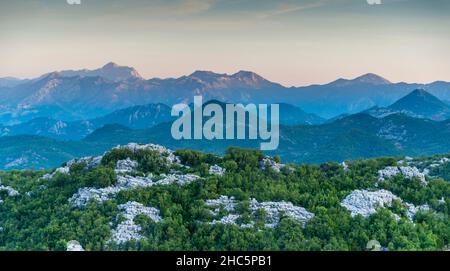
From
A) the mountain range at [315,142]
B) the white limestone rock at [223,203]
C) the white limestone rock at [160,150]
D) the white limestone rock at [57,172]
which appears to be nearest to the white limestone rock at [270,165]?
the white limestone rock at [223,203]

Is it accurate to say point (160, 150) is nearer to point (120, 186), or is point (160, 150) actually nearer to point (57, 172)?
point (120, 186)

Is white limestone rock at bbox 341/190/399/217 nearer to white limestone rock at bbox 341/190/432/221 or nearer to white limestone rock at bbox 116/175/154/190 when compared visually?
white limestone rock at bbox 341/190/432/221

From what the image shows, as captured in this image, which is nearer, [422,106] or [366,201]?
[366,201]

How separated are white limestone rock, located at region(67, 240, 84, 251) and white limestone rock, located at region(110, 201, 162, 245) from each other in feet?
3.83

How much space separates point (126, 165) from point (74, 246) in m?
7.10

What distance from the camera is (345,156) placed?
122 metres

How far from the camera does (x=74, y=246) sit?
18.8 meters

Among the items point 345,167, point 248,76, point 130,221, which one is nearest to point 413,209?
point 345,167

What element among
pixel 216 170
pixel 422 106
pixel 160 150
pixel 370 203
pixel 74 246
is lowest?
pixel 74 246

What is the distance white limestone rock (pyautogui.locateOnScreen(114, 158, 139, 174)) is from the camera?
24998 millimetres

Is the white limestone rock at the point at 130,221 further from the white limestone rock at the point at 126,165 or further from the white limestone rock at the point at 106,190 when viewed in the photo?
the white limestone rock at the point at 126,165

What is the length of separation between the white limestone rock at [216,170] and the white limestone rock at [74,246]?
7943 millimetres
